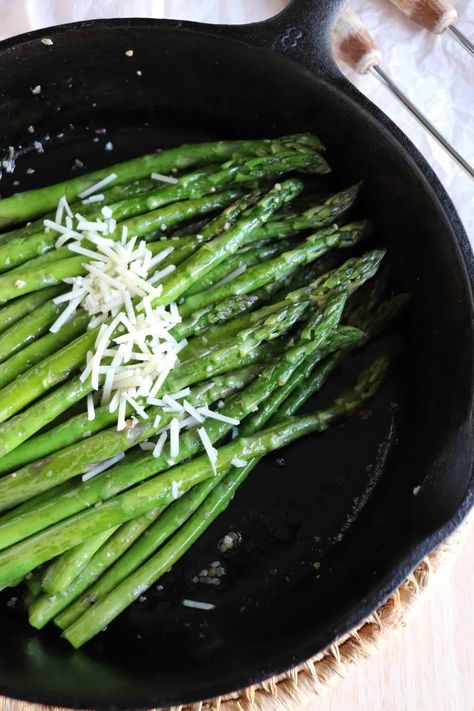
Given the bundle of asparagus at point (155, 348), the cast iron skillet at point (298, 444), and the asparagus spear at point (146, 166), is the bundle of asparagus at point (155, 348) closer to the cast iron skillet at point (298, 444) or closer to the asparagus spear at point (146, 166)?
the asparagus spear at point (146, 166)

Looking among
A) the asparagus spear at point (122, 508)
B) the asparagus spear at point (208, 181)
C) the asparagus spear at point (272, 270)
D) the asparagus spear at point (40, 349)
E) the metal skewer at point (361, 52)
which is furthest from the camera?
the metal skewer at point (361, 52)

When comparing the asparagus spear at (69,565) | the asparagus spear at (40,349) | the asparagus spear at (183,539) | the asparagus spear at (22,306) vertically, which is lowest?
the asparagus spear at (183,539)

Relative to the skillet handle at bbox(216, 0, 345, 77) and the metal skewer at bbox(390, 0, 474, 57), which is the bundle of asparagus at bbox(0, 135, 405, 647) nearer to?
the skillet handle at bbox(216, 0, 345, 77)

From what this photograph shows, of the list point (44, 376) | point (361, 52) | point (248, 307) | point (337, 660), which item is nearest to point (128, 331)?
point (44, 376)

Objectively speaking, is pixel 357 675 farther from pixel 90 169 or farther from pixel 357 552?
pixel 90 169

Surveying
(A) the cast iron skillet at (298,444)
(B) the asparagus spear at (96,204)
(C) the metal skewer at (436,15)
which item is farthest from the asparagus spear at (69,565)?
(C) the metal skewer at (436,15)

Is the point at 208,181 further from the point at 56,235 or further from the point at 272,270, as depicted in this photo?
the point at 56,235

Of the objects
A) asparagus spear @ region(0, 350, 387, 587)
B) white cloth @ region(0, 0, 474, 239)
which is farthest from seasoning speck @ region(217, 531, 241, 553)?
white cloth @ region(0, 0, 474, 239)
